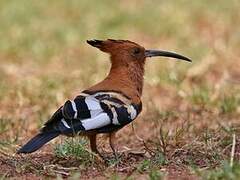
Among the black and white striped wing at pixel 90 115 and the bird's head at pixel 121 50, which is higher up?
the bird's head at pixel 121 50

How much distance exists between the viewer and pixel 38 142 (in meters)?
4.59

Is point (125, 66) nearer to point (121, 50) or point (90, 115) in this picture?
point (121, 50)

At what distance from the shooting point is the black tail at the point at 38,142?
455 cm

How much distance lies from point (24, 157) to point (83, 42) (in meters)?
4.74

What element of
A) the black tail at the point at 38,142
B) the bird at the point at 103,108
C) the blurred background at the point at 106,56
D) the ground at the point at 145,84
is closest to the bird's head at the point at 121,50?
the bird at the point at 103,108

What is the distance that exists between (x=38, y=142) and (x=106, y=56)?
4639 millimetres

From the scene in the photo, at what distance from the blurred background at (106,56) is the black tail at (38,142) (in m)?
0.90

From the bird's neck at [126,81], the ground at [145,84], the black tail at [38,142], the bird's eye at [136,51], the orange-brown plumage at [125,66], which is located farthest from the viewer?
the bird's eye at [136,51]

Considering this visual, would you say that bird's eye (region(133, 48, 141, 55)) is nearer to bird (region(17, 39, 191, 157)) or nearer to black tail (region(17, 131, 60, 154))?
bird (region(17, 39, 191, 157))

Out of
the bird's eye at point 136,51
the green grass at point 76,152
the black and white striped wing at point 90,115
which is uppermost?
the bird's eye at point 136,51

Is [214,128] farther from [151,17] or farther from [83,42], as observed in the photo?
[151,17]

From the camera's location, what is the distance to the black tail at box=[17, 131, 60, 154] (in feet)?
14.9

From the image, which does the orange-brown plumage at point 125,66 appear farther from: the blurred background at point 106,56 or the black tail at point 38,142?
the blurred background at point 106,56

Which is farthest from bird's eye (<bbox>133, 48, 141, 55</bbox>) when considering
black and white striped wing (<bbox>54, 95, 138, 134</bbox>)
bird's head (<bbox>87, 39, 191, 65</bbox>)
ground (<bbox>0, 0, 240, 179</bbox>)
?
black and white striped wing (<bbox>54, 95, 138, 134</bbox>)
